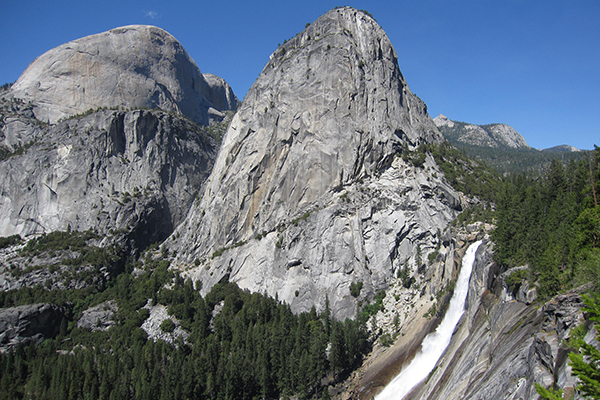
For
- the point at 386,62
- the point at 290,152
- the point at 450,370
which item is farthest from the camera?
the point at 386,62

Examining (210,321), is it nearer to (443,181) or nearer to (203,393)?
(203,393)

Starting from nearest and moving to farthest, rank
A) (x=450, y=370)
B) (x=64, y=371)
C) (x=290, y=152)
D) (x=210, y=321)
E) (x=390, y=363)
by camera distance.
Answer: (x=450, y=370) < (x=390, y=363) < (x=64, y=371) < (x=210, y=321) < (x=290, y=152)

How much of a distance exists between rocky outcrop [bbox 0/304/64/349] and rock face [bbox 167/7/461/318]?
3466 cm

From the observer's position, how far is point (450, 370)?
141 feet

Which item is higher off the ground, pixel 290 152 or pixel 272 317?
pixel 290 152

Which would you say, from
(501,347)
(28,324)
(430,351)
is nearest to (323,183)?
(430,351)

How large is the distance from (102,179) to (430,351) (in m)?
117

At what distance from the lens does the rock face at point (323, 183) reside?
295 feet

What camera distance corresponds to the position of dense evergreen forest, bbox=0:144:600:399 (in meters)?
47.4

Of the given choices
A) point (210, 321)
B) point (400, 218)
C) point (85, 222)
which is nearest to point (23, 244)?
point (85, 222)

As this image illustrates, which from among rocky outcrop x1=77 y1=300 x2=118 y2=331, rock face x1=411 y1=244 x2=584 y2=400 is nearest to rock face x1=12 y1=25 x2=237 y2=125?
rocky outcrop x1=77 y1=300 x2=118 y2=331

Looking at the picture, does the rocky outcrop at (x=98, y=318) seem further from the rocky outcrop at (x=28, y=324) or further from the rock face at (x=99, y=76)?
the rock face at (x=99, y=76)

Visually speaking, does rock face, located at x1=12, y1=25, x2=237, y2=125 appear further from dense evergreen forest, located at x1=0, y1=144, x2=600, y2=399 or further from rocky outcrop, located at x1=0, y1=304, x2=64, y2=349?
rocky outcrop, located at x1=0, y1=304, x2=64, y2=349

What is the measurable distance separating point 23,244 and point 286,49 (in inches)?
4014
